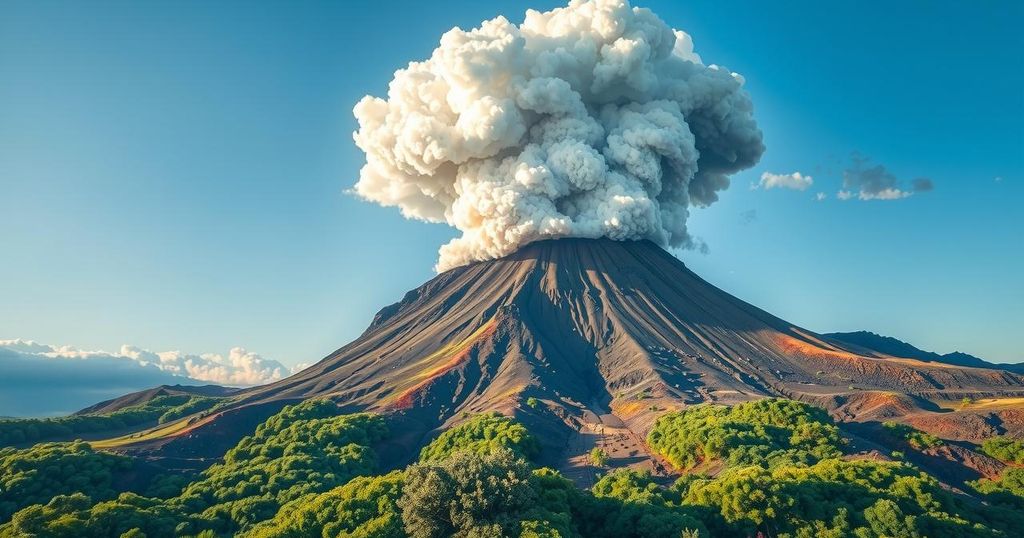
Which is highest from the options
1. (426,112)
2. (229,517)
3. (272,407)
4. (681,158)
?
(426,112)

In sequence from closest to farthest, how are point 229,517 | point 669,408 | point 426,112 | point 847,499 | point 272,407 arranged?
point 847,499 < point 229,517 < point 669,408 < point 272,407 < point 426,112

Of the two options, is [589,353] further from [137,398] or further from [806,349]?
[137,398]

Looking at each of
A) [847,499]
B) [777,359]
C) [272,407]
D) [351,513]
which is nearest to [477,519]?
[351,513]

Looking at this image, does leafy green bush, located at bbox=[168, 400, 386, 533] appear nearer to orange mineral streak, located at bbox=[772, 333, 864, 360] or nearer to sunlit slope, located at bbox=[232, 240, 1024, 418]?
sunlit slope, located at bbox=[232, 240, 1024, 418]

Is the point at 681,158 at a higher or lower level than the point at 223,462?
higher

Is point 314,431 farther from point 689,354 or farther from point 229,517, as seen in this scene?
point 689,354

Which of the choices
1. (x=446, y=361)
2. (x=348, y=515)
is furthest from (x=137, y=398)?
(x=348, y=515)
